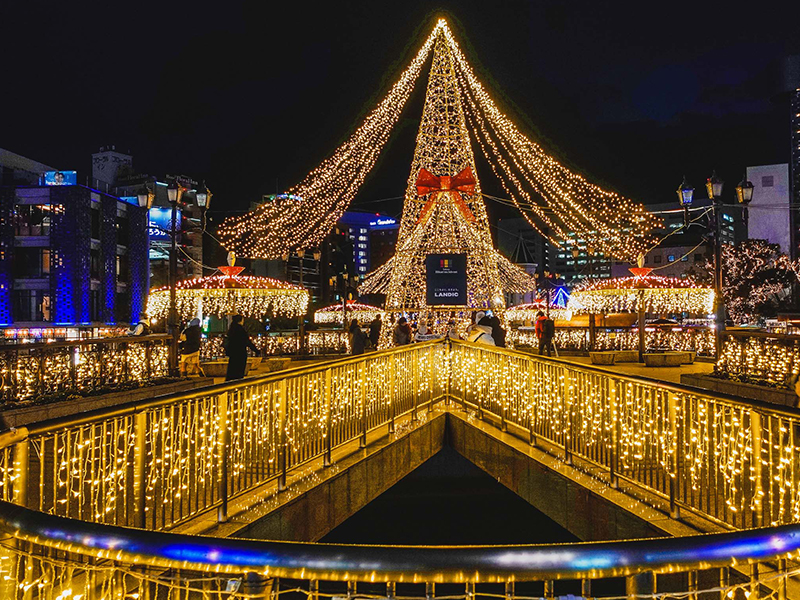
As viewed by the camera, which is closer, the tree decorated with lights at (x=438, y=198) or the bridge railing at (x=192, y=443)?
the bridge railing at (x=192, y=443)

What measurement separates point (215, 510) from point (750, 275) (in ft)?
176

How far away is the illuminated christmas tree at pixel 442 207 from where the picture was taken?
22.7 m

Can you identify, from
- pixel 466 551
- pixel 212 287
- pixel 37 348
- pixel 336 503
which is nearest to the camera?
pixel 466 551

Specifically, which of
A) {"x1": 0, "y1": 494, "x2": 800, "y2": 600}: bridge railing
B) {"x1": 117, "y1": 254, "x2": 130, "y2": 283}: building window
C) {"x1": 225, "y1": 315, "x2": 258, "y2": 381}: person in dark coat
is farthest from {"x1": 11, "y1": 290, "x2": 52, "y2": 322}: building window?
{"x1": 0, "y1": 494, "x2": 800, "y2": 600}: bridge railing

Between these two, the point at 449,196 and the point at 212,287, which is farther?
the point at 449,196

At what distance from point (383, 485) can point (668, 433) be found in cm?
447

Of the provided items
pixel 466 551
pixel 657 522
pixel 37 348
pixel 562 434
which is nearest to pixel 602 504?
pixel 657 522

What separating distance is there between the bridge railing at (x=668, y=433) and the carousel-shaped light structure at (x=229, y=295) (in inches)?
403

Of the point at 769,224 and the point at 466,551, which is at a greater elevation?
the point at 769,224

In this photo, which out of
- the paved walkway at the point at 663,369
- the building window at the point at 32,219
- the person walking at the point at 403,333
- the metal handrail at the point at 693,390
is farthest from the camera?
the building window at the point at 32,219

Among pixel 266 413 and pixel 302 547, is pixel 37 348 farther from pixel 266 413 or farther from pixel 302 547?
pixel 302 547

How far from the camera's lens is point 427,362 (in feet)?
40.4

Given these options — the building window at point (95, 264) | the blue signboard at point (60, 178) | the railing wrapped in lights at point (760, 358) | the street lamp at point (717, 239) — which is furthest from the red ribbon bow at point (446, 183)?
the blue signboard at point (60, 178)

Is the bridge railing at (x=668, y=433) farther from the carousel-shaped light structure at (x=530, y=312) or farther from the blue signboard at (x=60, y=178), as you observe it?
the blue signboard at (x=60, y=178)
